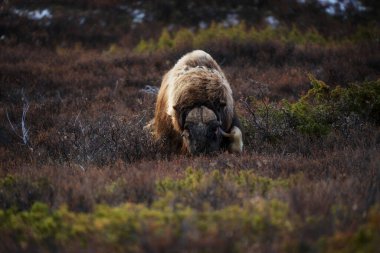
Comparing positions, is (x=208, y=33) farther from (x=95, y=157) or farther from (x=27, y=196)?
(x=27, y=196)

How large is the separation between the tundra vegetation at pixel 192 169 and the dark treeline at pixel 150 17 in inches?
207

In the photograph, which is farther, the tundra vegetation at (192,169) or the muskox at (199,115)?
the muskox at (199,115)

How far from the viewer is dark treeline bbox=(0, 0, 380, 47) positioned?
19844mm

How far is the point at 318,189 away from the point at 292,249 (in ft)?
4.37

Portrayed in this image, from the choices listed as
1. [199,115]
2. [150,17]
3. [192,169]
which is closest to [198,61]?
[199,115]

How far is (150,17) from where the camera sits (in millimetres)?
21188

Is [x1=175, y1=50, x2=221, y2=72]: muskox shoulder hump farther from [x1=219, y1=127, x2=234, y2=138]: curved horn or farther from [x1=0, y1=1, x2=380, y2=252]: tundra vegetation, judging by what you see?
[x1=219, y1=127, x2=234, y2=138]: curved horn

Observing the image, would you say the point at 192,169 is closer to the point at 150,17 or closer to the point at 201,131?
the point at 201,131

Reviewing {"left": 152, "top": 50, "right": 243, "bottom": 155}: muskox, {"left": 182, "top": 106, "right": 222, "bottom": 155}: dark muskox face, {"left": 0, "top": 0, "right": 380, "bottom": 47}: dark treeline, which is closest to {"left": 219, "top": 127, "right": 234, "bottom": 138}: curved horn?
{"left": 152, "top": 50, "right": 243, "bottom": 155}: muskox

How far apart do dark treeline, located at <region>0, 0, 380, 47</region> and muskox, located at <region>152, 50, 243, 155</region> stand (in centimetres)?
1320

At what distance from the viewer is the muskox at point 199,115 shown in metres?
5.98

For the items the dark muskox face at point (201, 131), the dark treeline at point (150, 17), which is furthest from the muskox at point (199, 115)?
the dark treeline at point (150, 17)

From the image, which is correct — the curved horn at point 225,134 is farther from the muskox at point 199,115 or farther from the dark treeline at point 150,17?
the dark treeline at point 150,17

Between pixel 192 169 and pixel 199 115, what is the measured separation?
4.50ft
